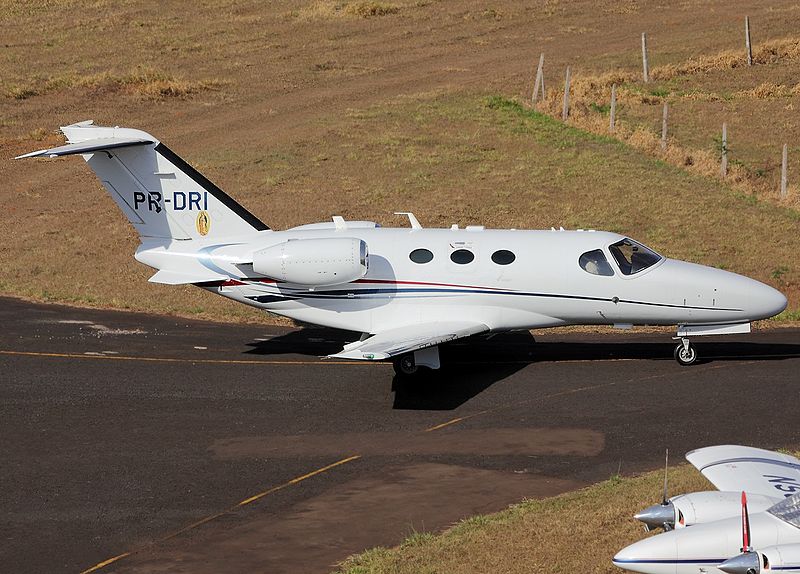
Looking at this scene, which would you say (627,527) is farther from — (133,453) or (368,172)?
(368,172)

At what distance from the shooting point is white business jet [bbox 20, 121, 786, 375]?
73.6 ft

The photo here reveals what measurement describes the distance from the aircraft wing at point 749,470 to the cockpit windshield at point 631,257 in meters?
9.14

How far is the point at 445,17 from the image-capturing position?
213 ft

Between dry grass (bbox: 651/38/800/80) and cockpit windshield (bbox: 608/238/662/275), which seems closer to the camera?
cockpit windshield (bbox: 608/238/662/275)

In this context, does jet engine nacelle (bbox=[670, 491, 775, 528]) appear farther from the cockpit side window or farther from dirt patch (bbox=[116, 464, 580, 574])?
the cockpit side window

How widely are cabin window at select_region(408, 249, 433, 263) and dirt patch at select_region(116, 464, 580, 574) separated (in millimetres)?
5778

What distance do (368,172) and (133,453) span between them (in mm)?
22529

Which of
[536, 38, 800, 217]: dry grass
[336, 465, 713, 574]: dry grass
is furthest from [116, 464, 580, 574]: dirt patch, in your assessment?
[536, 38, 800, 217]: dry grass

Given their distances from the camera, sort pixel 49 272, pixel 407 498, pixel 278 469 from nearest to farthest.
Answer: pixel 407 498
pixel 278 469
pixel 49 272

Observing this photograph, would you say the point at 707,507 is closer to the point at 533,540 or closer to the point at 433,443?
the point at 533,540

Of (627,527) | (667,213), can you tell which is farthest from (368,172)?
(627,527)

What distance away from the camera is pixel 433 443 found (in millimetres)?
19047

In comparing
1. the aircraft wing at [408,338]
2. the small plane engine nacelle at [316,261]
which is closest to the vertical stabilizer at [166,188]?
the small plane engine nacelle at [316,261]

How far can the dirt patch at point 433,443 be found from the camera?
18.6 meters
